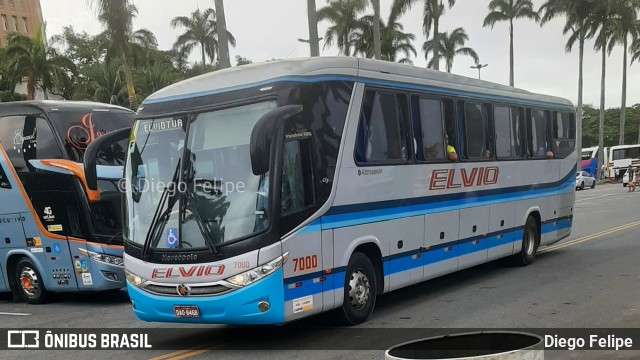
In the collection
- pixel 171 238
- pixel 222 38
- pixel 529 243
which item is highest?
pixel 222 38

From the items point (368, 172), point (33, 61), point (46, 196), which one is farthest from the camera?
point (33, 61)

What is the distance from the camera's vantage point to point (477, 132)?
38.1 ft

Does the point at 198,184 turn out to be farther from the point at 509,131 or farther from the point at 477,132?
the point at 509,131

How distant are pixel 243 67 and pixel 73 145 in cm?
531

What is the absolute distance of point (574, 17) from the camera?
56344 millimetres

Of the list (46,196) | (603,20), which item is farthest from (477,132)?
(603,20)

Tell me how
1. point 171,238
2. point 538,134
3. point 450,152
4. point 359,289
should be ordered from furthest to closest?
point 538,134, point 450,152, point 359,289, point 171,238

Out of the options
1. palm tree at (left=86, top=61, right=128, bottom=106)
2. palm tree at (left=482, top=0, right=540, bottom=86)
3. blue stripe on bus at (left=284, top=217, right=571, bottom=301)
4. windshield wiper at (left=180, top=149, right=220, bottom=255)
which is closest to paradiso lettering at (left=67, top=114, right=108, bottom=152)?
windshield wiper at (left=180, top=149, right=220, bottom=255)

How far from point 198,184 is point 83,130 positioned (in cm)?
591

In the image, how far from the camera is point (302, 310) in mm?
7633

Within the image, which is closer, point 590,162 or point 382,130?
point 382,130

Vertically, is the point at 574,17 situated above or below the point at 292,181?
above

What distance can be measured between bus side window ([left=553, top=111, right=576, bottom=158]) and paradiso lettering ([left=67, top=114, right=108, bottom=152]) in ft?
31.4

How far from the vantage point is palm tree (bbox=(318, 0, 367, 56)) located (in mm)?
A: 43406
